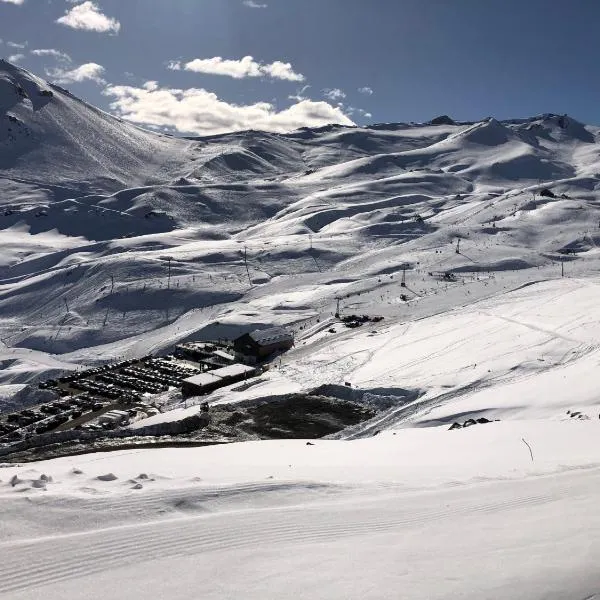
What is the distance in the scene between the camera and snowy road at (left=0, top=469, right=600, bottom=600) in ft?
24.7

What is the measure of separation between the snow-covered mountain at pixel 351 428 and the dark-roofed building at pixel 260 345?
221 centimetres

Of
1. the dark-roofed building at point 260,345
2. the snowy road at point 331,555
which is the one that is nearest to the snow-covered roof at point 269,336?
the dark-roofed building at point 260,345

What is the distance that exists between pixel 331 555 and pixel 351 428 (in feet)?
56.0

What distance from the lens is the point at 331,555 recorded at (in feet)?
28.6

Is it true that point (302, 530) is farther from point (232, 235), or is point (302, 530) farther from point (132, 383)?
point (232, 235)

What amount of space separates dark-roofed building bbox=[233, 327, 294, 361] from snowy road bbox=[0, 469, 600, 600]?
31.6m

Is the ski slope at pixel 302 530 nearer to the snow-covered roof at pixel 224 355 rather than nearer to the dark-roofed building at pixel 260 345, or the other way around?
the dark-roofed building at pixel 260 345

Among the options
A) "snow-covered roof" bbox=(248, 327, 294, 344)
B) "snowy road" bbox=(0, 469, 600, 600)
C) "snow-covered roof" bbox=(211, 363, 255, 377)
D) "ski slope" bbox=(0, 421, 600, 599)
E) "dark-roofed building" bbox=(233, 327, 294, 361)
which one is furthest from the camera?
"snow-covered roof" bbox=(248, 327, 294, 344)

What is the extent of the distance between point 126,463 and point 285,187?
156m

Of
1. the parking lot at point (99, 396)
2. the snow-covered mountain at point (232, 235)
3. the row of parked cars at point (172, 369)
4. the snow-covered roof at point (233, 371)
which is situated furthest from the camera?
the snow-covered mountain at point (232, 235)

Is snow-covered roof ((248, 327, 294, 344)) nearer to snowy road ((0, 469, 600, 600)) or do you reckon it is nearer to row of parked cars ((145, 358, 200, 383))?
row of parked cars ((145, 358, 200, 383))

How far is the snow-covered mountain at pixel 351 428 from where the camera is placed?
824 cm

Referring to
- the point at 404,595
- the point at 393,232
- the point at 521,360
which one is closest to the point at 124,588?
the point at 404,595

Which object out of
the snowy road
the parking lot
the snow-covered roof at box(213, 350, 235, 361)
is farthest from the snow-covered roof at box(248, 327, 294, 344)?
the snowy road
